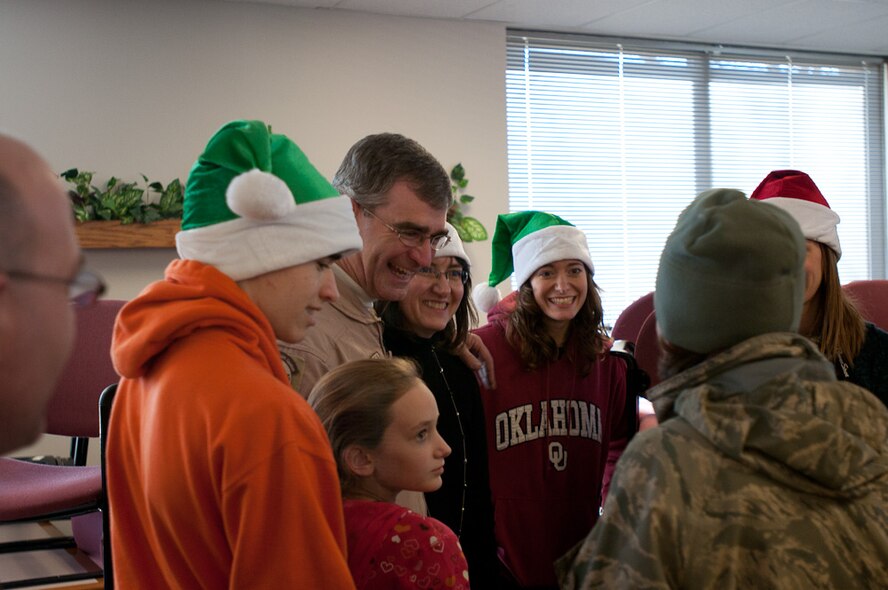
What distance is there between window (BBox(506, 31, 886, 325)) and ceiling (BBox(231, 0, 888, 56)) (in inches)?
7.8

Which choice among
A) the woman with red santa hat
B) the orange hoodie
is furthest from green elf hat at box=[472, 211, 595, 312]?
the orange hoodie

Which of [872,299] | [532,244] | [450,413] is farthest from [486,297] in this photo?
[872,299]

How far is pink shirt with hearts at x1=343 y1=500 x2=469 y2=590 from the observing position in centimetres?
150

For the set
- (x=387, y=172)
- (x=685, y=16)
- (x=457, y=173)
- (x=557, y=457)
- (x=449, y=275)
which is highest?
(x=685, y=16)

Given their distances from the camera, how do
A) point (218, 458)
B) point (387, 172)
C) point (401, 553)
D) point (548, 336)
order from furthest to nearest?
point (548, 336), point (387, 172), point (401, 553), point (218, 458)

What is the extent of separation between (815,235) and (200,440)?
1.93m

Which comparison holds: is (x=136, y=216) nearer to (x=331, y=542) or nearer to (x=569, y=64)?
(x=569, y=64)

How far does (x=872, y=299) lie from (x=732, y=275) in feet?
7.91

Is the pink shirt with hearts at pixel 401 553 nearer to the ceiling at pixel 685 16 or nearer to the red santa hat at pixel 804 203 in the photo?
the red santa hat at pixel 804 203

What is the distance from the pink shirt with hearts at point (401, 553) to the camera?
1495mm

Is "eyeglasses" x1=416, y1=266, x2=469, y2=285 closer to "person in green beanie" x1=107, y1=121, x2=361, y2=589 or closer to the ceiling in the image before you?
"person in green beanie" x1=107, y1=121, x2=361, y2=589

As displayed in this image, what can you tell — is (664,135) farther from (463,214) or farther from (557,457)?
(557,457)


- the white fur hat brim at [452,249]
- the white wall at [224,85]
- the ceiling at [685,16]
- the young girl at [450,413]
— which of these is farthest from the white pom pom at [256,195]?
the ceiling at [685,16]

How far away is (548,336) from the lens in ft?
8.82
